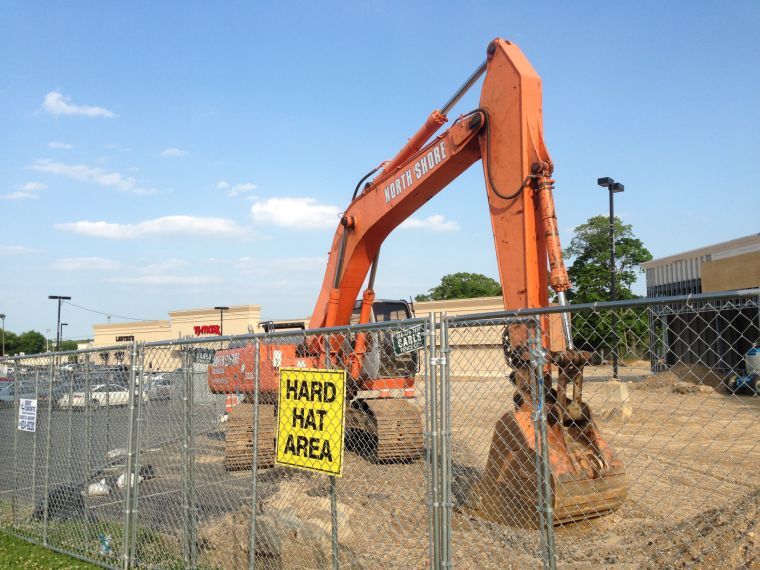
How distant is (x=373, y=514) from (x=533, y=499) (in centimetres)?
195

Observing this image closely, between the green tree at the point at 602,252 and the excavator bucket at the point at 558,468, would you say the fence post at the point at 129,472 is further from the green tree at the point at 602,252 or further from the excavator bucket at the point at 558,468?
the green tree at the point at 602,252

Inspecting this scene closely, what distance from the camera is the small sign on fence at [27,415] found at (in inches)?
301

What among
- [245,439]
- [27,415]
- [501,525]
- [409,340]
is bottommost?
[501,525]

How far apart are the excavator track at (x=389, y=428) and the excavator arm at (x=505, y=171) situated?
9.52ft

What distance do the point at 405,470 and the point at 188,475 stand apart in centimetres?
457

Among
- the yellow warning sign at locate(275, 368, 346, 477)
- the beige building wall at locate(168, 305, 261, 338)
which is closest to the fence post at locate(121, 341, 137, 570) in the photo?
the yellow warning sign at locate(275, 368, 346, 477)

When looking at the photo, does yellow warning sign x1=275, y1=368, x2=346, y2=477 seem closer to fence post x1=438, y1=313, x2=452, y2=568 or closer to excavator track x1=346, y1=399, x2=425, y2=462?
fence post x1=438, y1=313, x2=452, y2=568

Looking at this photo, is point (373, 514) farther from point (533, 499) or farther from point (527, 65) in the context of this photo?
point (527, 65)

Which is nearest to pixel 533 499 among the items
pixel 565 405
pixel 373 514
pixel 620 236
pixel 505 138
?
pixel 565 405

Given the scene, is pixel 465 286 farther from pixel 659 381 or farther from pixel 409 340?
pixel 409 340

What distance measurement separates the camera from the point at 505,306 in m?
7.03

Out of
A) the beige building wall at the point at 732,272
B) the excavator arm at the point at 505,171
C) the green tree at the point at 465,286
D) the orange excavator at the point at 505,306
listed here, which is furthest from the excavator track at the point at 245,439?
the green tree at the point at 465,286

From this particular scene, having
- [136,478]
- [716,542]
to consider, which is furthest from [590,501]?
[136,478]

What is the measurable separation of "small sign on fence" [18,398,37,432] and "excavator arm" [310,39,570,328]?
500 cm
